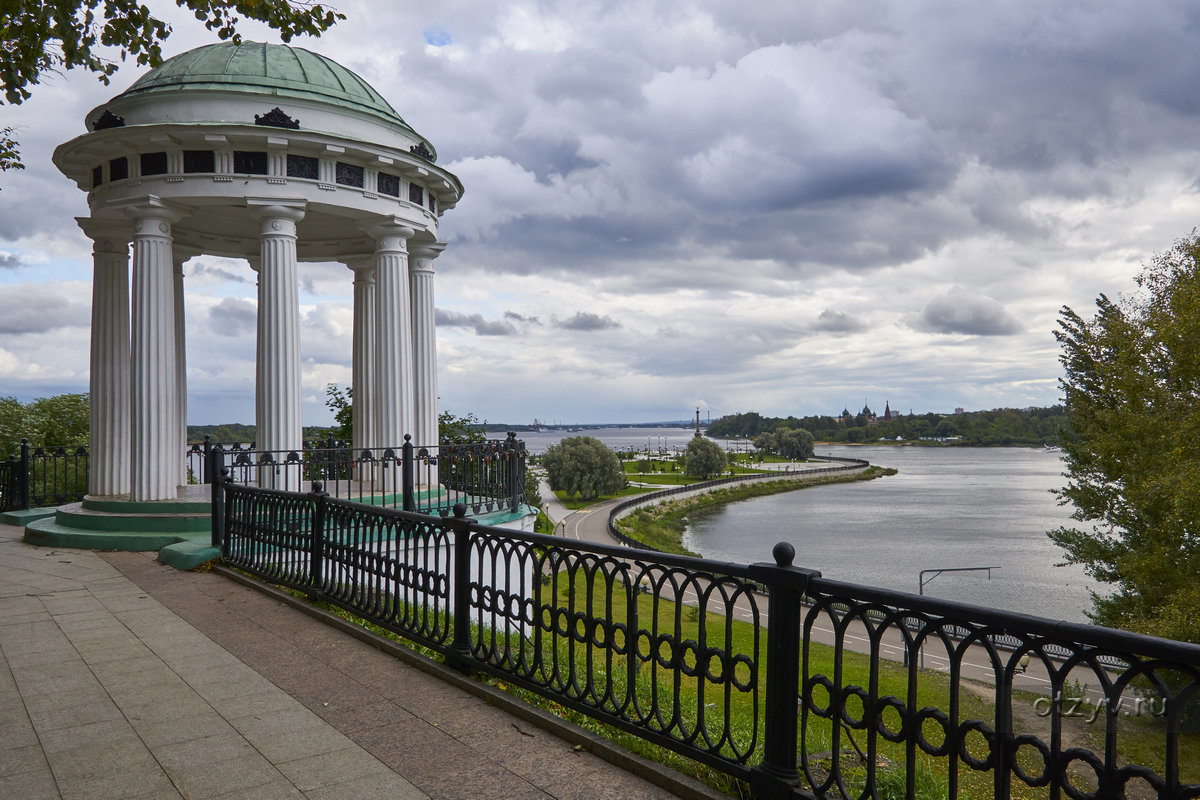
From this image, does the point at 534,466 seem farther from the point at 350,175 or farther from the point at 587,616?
the point at 587,616

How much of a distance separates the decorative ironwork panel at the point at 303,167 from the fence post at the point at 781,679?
11511mm

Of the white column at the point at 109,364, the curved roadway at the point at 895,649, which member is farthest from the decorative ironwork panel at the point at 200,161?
the curved roadway at the point at 895,649

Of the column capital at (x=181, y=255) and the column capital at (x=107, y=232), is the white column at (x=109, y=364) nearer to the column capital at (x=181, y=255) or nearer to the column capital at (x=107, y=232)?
the column capital at (x=107, y=232)

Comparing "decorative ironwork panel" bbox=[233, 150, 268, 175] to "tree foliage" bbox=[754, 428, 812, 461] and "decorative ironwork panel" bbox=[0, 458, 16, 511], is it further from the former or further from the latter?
"tree foliage" bbox=[754, 428, 812, 461]

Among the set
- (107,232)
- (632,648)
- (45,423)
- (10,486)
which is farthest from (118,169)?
(45,423)

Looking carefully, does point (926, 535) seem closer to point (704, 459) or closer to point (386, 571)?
point (704, 459)

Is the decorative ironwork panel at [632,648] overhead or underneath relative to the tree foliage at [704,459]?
overhead

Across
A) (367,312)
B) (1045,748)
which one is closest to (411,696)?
(1045,748)

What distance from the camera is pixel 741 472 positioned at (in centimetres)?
11456

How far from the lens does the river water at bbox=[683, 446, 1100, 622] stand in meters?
39.6

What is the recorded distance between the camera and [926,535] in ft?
181

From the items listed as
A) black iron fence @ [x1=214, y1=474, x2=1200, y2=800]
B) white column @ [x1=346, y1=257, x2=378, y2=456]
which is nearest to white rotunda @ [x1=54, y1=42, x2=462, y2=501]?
white column @ [x1=346, y1=257, x2=378, y2=456]

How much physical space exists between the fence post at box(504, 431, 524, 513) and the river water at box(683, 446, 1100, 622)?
84.7 feet

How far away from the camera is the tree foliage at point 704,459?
103500 mm
